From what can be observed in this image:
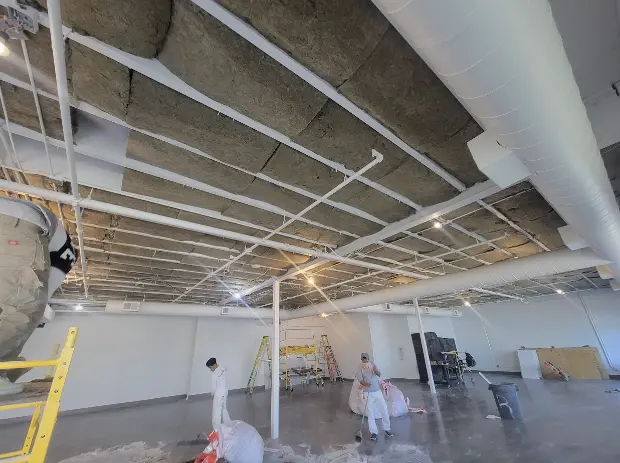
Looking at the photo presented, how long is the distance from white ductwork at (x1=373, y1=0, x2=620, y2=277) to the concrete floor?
3.97 metres

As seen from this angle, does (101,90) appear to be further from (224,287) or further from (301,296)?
(301,296)

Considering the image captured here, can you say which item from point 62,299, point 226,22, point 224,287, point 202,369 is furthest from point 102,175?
point 202,369

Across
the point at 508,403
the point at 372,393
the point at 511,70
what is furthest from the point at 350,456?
the point at 511,70

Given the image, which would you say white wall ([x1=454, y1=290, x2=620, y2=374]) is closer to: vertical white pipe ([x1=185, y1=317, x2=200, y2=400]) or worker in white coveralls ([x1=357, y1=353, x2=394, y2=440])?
worker in white coveralls ([x1=357, y1=353, x2=394, y2=440])

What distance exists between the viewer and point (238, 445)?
11.6 feet

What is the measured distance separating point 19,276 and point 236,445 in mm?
3400

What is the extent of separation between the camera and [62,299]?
700 centimetres

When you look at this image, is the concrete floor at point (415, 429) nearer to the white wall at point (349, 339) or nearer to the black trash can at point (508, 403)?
the black trash can at point (508, 403)

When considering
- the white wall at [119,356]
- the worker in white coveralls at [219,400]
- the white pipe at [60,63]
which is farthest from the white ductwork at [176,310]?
the white pipe at [60,63]

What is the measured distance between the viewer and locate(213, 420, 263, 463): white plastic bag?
3477 mm

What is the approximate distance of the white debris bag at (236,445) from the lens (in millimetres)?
3480

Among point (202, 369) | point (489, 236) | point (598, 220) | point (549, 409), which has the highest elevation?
point (489, 236)

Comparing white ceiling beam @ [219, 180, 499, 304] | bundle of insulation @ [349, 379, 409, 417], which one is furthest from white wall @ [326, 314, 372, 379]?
white ceiling beam @ [219, 180, 499, 304]

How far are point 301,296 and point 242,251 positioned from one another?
4.68 meters
